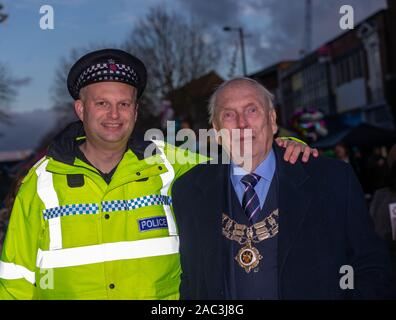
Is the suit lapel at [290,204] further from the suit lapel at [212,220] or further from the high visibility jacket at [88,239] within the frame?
the high visibility jacket at [88,239]

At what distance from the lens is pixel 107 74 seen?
2934 mm

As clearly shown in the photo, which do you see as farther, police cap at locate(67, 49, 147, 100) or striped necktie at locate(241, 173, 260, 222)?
police cap at locate(67, 49, 147, 100)

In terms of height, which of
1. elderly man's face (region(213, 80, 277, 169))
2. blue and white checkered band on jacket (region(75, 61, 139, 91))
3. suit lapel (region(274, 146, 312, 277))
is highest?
blue and white checkered band on jacket (region(75, 61, 139, 91))

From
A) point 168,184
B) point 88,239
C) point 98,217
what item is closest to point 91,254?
point 88,239

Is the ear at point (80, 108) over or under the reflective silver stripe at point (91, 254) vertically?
over

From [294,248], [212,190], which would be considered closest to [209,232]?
[212,190]

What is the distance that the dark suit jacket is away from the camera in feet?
8.34

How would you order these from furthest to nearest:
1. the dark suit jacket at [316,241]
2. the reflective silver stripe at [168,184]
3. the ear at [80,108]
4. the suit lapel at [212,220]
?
the ear at [80,108] < the reflective silver stripe at [168,184] < the suit lapel at [212,220] < the dark suit jacket at [316,241]

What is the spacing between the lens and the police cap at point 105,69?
9.67 ft

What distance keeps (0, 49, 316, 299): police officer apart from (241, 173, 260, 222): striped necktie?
0.91ft

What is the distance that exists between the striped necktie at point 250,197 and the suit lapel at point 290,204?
0.13m

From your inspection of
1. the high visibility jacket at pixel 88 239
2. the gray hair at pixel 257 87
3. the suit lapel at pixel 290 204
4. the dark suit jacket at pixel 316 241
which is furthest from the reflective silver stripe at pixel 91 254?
the gray hair at pixel 257 87

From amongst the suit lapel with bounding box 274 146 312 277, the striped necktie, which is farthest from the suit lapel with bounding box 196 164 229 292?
the suit lapel with bounding box 274 146 312 277

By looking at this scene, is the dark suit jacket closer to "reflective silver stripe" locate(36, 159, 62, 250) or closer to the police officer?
the police officer
